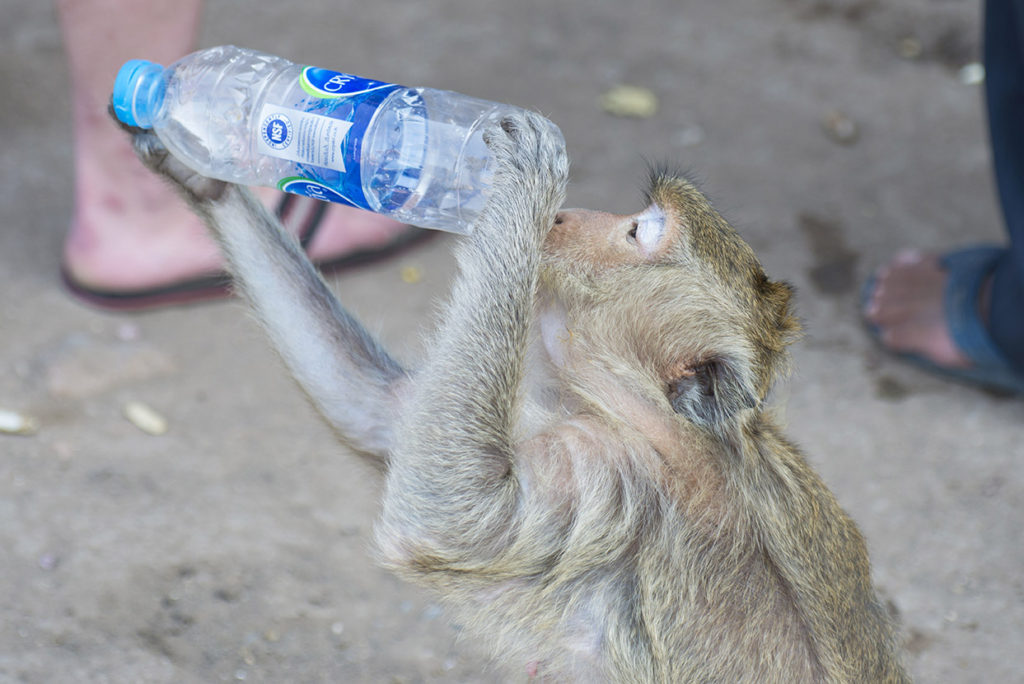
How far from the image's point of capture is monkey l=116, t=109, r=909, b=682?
177cm

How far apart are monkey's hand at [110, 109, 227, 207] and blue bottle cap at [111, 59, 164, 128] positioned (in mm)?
23

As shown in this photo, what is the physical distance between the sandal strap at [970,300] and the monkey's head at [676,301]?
169 centimetres

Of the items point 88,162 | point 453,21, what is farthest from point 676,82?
point 88,162

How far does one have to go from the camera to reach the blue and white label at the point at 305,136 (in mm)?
1839

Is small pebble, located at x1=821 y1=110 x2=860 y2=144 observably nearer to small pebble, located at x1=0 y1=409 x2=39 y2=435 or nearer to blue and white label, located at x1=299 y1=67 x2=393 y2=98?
blue and white label, located at x1=299 y1=67 x2=393 y2=98

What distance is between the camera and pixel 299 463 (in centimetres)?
288

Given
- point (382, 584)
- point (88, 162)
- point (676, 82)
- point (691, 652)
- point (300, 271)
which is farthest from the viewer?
point (676, 82)

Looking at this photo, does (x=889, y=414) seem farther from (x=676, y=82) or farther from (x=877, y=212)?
(x=676, y=82)

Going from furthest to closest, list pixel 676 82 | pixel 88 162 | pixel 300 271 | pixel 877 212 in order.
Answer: pixel 676 82 < pixel 877 212 < pixel 88 162 < pixel 300 271

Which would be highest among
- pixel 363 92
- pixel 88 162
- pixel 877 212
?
pixel 363 92

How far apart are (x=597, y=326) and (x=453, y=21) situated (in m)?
3.30

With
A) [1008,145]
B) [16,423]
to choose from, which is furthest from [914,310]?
[16,423]

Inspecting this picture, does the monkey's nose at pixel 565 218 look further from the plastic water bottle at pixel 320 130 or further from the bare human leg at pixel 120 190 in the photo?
the bare human leg at pixel 120 190

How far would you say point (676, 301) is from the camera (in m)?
1.83
